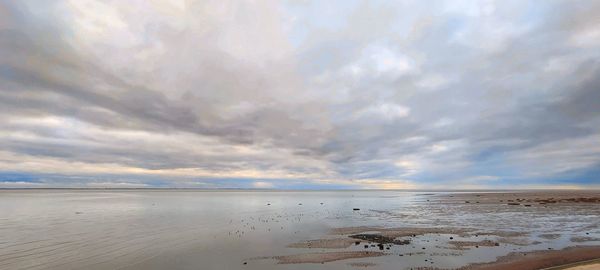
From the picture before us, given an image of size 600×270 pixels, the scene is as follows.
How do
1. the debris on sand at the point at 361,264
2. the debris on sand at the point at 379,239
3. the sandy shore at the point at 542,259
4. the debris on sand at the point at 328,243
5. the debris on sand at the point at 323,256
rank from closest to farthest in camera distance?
1. the sandy shore at the point at 542,259
2. the debris on sand at the point at 361,264
3. the debris on sand at the point at 323,256
4. the debris on sand at the point at 328,243
5. the debris on sand at the point at 379,239

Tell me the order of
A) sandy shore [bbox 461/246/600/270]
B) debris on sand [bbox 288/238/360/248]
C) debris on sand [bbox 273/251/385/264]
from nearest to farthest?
1. sandy shore [bbox 461/246/600/270]
2. debris on sand [bbox 273/251/385/264]
3. debris on sand [bbox 288/238/360/248]

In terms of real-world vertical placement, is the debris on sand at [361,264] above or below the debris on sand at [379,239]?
below

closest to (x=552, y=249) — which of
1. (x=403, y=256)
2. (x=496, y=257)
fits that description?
(x=496, y=257)

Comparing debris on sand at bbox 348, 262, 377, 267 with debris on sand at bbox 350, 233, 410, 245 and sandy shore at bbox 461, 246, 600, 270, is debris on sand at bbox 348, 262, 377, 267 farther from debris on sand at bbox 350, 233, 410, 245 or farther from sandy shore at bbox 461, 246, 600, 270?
debris on sand at bbox 350, 233, 410, 245

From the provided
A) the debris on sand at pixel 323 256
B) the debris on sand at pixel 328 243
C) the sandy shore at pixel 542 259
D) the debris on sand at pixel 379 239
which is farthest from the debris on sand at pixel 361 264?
the debris on sand at pixel 379 239

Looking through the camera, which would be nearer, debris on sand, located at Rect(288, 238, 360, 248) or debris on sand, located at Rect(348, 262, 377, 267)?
debris on sand, located at Rect(348, 262, 377, 267)

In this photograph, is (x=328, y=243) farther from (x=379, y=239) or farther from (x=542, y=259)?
(x=542, y=259)

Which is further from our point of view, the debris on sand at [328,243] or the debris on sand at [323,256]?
the debris on sand at [328,243]

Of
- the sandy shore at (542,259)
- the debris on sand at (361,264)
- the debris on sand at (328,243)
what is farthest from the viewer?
the debris on sand at (328,243)

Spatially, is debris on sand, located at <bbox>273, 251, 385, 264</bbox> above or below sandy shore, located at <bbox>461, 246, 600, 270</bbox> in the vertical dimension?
below

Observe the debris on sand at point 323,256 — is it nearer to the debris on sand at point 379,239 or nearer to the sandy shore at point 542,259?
the debris on sand at point 379,239

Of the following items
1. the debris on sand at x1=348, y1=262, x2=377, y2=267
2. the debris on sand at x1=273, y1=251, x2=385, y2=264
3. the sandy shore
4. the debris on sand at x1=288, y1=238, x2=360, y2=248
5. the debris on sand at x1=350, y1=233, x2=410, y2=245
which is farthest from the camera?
the debris on sand at x1=350, y1=233, x2=410, y2=245

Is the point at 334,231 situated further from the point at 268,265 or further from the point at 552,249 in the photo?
the point at 552,249

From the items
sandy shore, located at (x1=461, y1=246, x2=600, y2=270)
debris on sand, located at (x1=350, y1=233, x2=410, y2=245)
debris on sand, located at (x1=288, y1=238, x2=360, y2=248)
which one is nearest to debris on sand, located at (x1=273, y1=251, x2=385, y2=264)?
debris on sand, located at (x1=288, y1=238, x2=360, y2=248)
